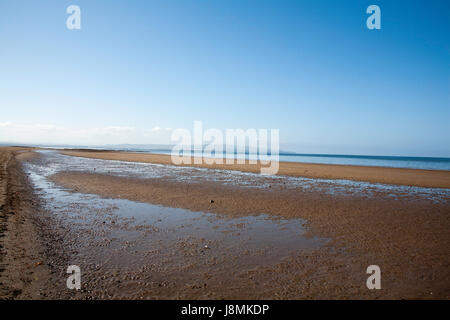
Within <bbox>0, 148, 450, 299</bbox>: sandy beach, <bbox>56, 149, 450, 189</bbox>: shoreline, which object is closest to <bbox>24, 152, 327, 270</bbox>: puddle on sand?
<bbox>0, 148, 450, 299</bbox>: sandy beach

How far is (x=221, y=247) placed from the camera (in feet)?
21.6

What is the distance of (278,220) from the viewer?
367 inches

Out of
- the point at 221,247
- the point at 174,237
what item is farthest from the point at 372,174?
the point at 174,237

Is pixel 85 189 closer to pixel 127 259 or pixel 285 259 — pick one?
pixel 127 259

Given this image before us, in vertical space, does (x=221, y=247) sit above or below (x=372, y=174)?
below

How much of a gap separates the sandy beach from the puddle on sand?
3 cm

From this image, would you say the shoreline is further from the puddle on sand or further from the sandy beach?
the puddle on sand

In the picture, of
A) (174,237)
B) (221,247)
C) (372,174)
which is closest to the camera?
(221,247)

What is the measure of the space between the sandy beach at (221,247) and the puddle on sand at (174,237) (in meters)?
0.03

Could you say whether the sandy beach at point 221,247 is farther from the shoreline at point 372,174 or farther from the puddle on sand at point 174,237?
the shoreline at point 372,174

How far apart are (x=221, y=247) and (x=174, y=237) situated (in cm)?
167

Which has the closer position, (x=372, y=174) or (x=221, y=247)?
(x=221, y=247)

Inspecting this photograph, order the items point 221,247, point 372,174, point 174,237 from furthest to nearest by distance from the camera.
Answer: point 372,174 < point 174,237 < point 221,247

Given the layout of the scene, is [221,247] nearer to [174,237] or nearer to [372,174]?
[174,237]
